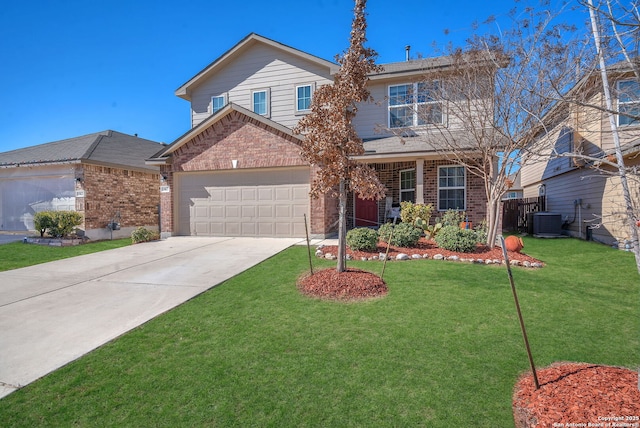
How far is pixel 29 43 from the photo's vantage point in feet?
36.9

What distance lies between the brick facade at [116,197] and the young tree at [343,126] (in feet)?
35.8

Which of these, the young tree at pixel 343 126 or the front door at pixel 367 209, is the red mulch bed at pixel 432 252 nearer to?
the young tree at pixel 343 126

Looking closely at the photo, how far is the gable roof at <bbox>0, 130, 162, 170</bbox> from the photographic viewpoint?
12.8 metres

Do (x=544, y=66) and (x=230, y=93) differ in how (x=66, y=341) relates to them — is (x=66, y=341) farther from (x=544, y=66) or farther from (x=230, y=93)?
(x=230, y=93)

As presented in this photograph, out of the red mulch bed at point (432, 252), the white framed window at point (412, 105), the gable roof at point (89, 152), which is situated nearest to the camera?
the red mulch bed at point (432, 252)

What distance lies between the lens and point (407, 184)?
12688mm

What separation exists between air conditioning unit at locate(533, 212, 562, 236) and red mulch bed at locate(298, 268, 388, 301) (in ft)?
33.1

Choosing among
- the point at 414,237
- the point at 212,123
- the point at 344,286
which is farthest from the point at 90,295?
the point at 212,123

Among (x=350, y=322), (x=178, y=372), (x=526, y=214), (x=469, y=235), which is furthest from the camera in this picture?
(x=526, y=214)

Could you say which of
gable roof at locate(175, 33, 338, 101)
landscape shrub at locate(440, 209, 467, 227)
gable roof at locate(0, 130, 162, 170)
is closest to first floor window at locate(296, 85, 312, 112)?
gable roof at locate(175, 33, 338, 101)

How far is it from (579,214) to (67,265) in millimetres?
16210

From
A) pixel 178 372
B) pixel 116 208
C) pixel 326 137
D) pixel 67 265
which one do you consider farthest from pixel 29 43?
pixel 178 372

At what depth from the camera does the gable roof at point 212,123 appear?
10.9 metres

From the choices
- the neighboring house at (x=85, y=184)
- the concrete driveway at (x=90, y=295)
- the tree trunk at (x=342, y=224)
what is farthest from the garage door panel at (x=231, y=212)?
the tree trunk at (x=342, y=224)
